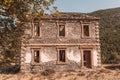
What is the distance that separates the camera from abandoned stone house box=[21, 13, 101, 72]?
29484 millimetres

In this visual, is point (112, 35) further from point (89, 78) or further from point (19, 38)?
point (19, 38)

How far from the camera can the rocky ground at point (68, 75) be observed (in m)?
26.9

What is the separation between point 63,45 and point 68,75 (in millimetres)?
3831

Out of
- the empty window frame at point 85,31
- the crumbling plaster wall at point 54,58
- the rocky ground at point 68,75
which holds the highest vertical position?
the empty window frame at point 85,31

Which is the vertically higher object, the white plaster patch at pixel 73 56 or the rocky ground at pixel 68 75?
the white plaster patch at pixel 73 56

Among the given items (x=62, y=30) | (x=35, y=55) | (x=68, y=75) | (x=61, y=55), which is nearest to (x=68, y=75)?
(x=68, y=75)

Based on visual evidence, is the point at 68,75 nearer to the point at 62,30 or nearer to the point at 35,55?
the point at 35,55

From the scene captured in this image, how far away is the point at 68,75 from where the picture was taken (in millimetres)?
27750

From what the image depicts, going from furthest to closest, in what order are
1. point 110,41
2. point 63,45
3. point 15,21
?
1. point 110,41
2. point 63,45
3. point 15,21

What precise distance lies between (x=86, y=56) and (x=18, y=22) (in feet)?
53.3

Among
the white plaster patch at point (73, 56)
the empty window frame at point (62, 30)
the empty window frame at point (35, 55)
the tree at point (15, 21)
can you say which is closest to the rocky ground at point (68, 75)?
the white plaster patch at point (73, 56)

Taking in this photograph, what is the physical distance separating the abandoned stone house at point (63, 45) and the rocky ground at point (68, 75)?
1.01 metres

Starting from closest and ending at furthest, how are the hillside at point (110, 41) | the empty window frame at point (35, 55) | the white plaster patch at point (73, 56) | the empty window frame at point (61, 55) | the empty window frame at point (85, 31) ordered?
the empty window frame at point (35, 55), the white plaster patch at point (73, 56), the empty window frame at point (61, 55), the empty window frame at point (85, 31), the hillside at point (110, 41)

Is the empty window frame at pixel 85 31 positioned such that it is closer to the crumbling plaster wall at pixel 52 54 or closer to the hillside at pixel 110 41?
the crumbling plaster wall at pixel 52 54
